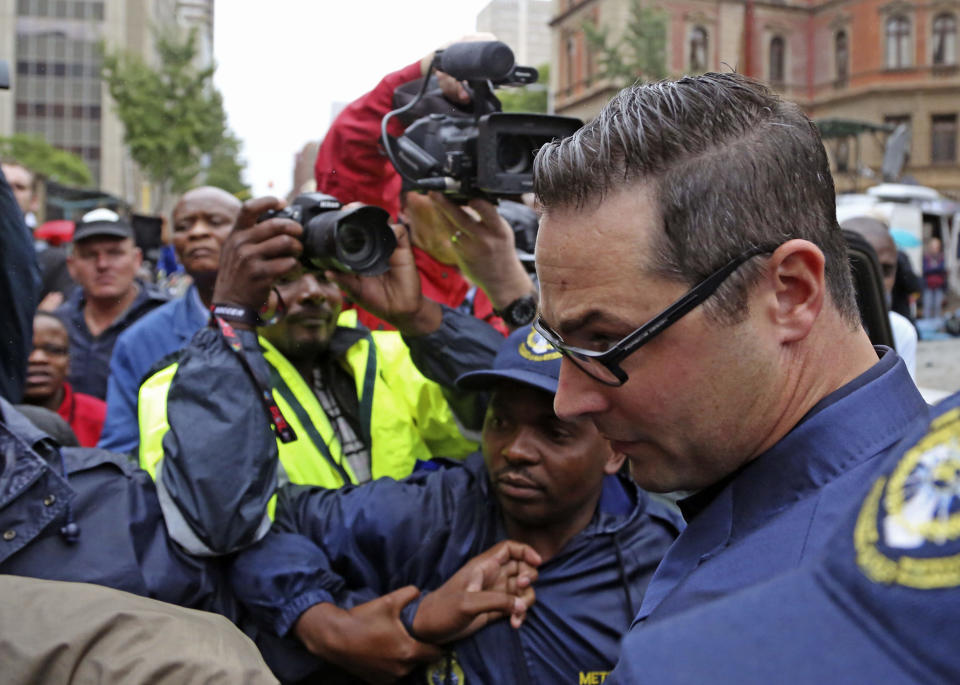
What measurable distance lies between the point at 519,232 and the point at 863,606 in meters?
3.03

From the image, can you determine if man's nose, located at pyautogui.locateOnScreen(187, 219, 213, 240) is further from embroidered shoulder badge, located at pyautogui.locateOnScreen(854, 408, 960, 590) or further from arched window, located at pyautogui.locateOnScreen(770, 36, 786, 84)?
arched window, located at pyautogui.locateOnScreen(770, 36, 786, 84)

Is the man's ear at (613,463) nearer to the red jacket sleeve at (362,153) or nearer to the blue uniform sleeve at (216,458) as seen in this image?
the blue uniform sleeve at (216,458)

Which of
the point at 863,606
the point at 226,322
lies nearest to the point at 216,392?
the point at 226,322

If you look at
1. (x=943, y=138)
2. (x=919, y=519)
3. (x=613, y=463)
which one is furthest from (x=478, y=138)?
(x=943, y=138)

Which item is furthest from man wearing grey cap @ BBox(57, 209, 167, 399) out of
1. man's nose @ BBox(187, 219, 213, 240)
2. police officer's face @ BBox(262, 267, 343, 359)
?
police officer's face @ BBox(262, 267, 343, 359)

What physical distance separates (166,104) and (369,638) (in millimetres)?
25879

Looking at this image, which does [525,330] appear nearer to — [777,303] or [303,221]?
[303,221]

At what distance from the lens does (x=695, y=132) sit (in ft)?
4.01

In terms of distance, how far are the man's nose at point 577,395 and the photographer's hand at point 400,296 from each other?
1.40 metres

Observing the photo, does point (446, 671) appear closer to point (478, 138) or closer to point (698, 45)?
point (478, 138)

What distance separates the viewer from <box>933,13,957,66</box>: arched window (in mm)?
35000

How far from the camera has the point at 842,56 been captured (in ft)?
117

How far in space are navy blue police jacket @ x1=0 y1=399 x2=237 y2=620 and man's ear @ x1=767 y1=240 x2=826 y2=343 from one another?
5.11ft

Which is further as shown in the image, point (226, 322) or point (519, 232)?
point (519, 232)
